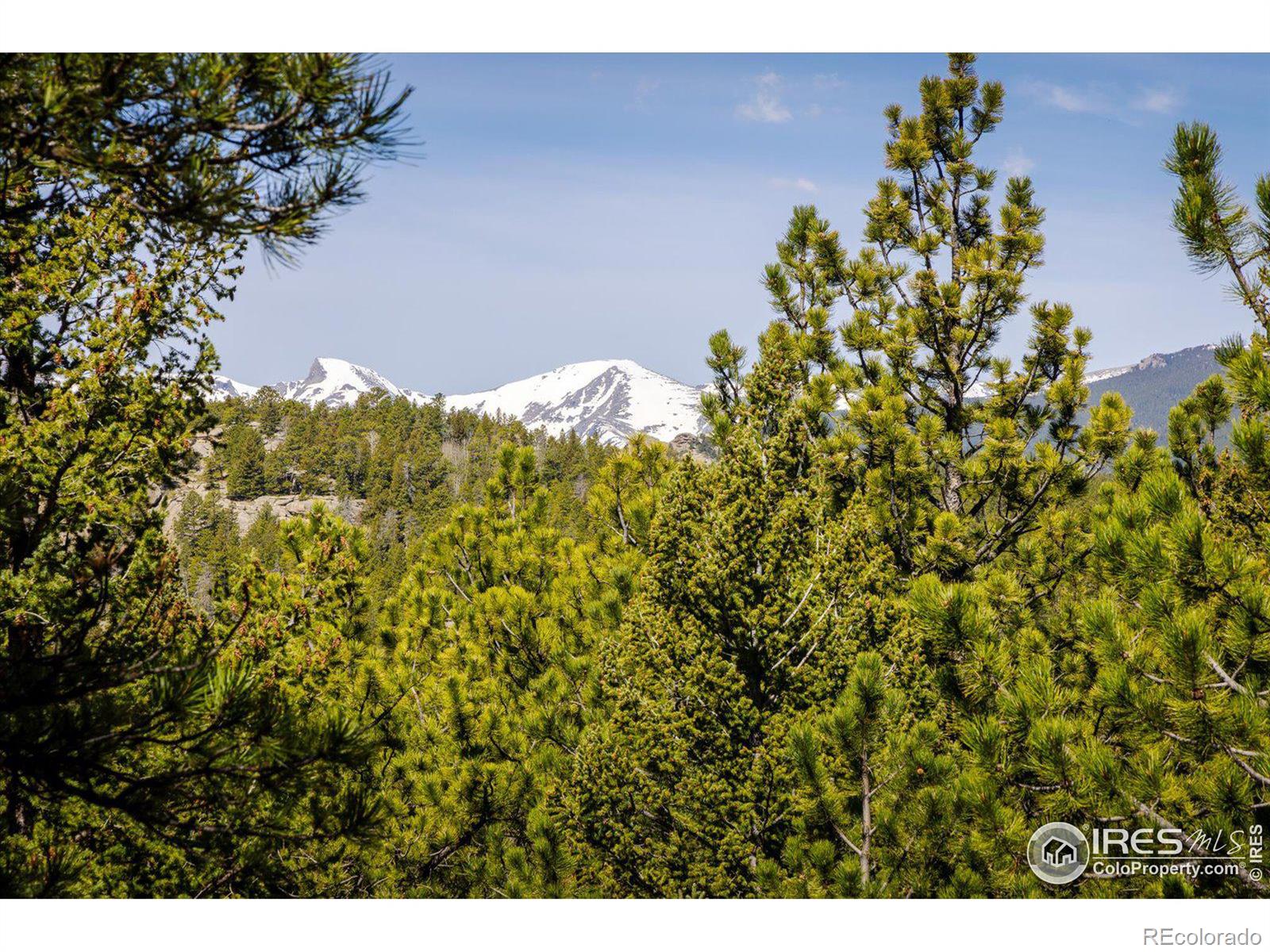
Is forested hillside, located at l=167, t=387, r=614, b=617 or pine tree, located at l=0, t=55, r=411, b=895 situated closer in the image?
pine tree, located at l=0, t=55, r=411, b=895

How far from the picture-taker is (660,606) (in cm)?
736

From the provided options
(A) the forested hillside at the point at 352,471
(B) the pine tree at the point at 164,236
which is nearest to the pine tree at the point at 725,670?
(B) the pine tree at the point at 164,236

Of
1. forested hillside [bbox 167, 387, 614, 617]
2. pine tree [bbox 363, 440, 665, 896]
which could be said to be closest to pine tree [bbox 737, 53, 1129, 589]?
pine tree [bbox 363, 440, 665, 896]

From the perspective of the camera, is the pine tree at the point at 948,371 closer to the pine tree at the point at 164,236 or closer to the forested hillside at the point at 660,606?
the forested hillside at the point at 660,606

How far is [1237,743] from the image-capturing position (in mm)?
3613

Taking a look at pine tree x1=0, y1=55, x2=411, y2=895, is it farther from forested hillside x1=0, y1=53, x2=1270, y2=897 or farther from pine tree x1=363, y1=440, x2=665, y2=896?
pine tree x1=363, y1=440, x2=665, y2=896

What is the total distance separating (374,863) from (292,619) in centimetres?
289

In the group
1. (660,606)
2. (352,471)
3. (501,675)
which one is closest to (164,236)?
(660,606)

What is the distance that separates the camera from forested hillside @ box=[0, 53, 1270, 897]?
2701 millimetres

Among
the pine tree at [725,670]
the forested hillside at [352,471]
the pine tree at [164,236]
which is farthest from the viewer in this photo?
the forested hillside at [352,471]

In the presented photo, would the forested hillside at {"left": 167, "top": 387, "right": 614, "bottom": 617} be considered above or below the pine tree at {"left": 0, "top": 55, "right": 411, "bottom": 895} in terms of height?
above

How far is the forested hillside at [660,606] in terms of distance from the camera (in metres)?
2.70

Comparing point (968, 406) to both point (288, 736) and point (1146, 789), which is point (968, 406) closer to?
point (1146, 789)
